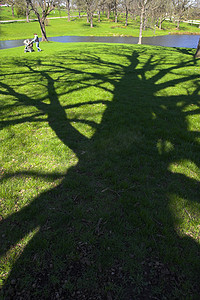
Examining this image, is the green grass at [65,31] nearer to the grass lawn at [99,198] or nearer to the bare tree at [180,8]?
the bare tree at [180,8]

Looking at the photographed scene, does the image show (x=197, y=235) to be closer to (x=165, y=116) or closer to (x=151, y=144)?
(x=151, y=144)

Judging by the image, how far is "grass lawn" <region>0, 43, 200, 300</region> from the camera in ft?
7.63

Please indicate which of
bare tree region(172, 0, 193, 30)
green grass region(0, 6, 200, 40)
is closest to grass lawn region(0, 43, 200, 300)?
green grass region(0, 6, 200, 40)

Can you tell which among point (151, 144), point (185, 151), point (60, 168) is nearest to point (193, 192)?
point (185, 151)

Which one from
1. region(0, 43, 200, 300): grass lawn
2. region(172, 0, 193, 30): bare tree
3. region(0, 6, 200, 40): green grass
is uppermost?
region(172, 0, 193, 30): bare tree

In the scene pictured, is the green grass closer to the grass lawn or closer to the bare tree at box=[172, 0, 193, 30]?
the bare tree at box=[172, 0, 193, 30]

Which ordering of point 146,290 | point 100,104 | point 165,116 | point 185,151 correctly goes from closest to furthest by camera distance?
point 146,290 < point 185,151 < point 165,116 < point 100,104

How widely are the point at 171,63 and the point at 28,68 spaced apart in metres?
10.6

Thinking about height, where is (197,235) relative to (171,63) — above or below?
below

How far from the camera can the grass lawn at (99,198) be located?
91.5 inches

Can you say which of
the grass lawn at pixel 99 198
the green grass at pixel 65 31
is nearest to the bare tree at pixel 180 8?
the green grass at pixel 65 31

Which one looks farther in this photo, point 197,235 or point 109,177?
point 109,177

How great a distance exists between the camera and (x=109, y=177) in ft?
12.9

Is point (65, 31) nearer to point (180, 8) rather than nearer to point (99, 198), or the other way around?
point (180, 8)
